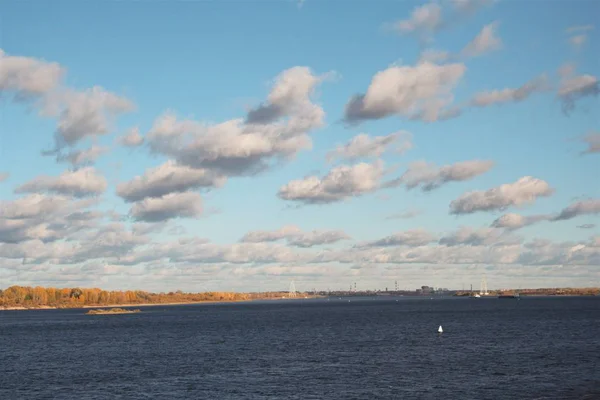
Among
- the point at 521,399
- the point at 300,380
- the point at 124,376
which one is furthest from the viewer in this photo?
the point at 124,376

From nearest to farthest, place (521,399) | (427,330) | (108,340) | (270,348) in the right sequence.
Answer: (521,399) < (270,348) < (108,340) < (427,330)

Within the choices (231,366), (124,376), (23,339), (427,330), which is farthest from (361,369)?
(23,339)

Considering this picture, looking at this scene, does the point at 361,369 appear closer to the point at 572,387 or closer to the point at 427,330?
the point at 572,387

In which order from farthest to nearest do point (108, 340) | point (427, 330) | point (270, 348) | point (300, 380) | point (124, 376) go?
point (427, 330) < point (108, 340) < point (270, 348) < point (124, 376) < point (300, 380)

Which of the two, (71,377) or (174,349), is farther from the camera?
(174,349)

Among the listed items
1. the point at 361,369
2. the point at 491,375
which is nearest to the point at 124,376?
the point at 361,369

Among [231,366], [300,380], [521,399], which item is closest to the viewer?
[521,399]

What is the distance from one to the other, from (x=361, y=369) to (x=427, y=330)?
3502 inches

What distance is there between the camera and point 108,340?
172750mm

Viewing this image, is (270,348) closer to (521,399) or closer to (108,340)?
(108,340)

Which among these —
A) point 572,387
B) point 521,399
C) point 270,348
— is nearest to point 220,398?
point 521,399

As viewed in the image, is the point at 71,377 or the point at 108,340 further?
the point at 108,340

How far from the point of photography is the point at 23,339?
182 metres

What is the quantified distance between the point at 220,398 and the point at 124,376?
90.6 ft
